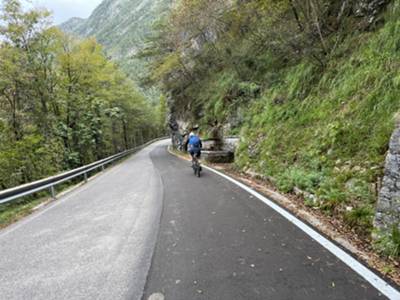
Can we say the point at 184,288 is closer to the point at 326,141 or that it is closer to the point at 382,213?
the point at 382,213

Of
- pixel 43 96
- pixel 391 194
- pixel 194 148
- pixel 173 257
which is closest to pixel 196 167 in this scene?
pixel 194 148

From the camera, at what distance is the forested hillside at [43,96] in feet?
40.4

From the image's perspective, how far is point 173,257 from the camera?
3.22m

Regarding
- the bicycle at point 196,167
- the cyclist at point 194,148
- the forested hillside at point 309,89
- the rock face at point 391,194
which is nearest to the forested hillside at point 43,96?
the forested hillside at point 309,89

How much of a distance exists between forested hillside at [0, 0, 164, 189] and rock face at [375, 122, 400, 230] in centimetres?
1370

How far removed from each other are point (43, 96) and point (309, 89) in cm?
1484

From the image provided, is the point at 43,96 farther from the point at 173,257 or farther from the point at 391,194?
the point at 391,194

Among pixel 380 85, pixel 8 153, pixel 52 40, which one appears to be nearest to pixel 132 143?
pixel 52 40

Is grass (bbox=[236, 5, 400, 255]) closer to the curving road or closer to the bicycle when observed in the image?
the curving road

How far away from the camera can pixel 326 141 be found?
18.7 ft

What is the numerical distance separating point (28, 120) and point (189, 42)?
1132cm

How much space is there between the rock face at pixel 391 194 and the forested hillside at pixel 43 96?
45.0ft

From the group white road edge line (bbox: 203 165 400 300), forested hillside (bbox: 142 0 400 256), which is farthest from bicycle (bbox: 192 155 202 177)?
white road edge line (bbox: 203 165 400 300)

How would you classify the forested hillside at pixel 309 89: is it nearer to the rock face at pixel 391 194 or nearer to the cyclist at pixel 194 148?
the rock face at pixel 391 194
